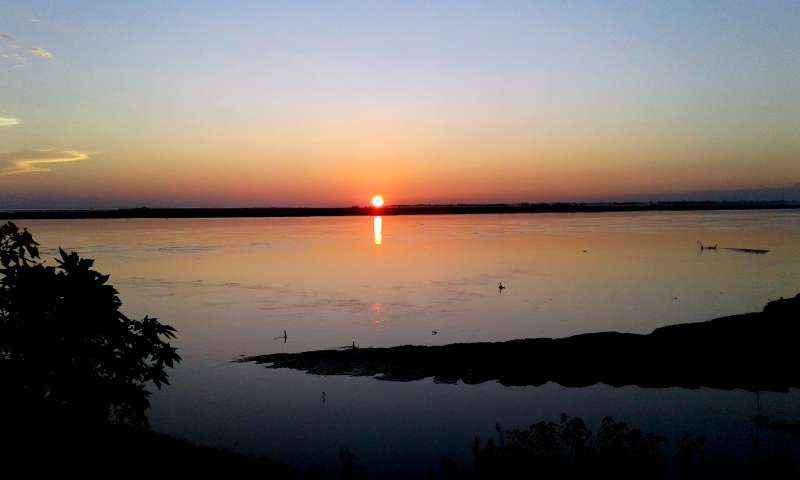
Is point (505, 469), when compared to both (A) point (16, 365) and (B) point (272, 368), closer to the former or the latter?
(A) point (16, 365)

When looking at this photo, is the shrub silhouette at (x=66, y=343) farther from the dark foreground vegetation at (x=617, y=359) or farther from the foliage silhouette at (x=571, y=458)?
the dark foreground vegetation at (x=617, y=359)

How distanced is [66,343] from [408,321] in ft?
68.2

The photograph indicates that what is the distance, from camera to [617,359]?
2027cm

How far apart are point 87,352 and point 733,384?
17375 millimetres

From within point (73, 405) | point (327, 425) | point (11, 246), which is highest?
point (11, 246)

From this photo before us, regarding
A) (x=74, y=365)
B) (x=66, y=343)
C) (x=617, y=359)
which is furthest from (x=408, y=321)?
(x=66, y=343)

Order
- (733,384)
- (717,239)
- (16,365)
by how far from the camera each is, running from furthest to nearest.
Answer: (717,239) < (733,384) < (16,365)

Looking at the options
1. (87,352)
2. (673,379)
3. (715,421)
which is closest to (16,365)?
(87,352)

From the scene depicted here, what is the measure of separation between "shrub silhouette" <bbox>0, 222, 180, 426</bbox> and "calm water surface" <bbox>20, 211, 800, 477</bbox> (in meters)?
5.01

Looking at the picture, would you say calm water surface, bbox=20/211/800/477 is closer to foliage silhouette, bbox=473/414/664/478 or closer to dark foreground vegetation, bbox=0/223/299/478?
foliage silhouette, bbox=473/414/664/478

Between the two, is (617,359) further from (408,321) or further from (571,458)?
(408,321)

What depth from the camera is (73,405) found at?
10281 mm

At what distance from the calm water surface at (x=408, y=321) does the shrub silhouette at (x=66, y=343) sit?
5.01 m

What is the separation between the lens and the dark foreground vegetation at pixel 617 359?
1897cm
